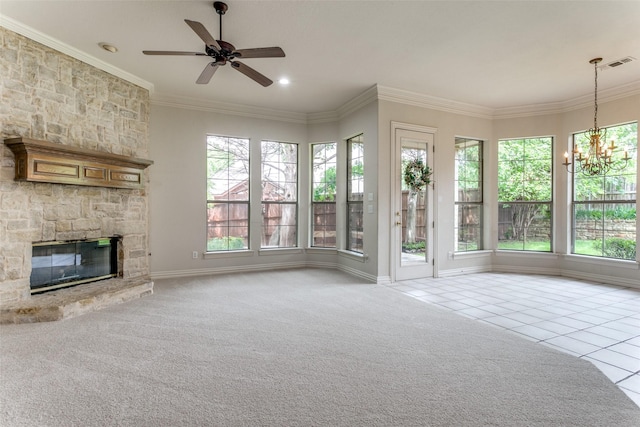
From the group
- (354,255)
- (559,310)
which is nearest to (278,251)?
(354,255)

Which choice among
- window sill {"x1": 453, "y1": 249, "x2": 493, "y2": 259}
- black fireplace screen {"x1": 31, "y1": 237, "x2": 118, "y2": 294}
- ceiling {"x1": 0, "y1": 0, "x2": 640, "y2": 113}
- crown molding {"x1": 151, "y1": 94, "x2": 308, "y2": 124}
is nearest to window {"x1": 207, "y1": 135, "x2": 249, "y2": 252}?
crown molding {"x1": 151, "y1": 94, "x2": 308, "y2": 124}

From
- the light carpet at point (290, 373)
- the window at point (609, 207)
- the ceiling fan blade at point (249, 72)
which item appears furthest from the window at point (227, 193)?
the window at point (609, 207)

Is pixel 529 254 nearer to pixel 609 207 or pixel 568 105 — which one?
pixel 609 207

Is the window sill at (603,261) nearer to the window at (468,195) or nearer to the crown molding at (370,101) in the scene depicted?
the window at (468,195)

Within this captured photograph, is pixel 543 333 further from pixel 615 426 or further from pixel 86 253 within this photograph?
pixel 86 253

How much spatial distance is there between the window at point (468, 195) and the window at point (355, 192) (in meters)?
1.79

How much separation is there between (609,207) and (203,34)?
247 inches

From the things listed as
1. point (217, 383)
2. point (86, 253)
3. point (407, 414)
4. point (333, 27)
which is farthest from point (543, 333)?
point (86, 253)

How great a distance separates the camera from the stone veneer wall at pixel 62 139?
3.40m

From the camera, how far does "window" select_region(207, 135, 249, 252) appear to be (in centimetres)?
577

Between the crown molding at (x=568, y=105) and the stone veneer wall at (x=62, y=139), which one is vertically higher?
the crown molding at (x=568, y=105)

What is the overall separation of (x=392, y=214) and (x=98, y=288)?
412 centimetres

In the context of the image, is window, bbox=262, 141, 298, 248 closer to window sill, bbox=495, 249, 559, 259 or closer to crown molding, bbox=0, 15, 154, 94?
crown molding, bbox=0, 15, 154, 94

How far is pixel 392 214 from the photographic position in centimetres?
519
